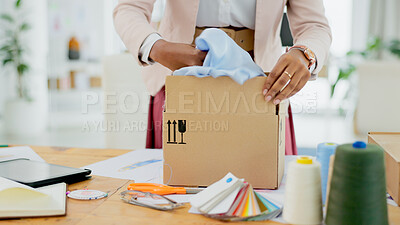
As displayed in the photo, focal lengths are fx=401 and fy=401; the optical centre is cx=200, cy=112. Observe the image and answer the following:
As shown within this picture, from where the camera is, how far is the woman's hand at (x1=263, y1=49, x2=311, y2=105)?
841 mm

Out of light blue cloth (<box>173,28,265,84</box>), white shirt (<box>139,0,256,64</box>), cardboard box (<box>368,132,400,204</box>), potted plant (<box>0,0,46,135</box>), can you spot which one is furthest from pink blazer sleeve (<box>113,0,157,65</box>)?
potted plant (<box>0,0,46,135</box>)

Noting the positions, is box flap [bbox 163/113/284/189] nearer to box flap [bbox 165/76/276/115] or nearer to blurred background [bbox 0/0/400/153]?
box flap [bbox 165/76/276/115]

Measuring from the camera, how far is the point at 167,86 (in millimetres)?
878

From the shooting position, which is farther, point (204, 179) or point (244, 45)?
point (244, 45)

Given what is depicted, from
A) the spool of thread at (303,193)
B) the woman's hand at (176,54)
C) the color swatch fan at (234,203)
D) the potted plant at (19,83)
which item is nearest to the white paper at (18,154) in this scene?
the woman's hand at (176,54)

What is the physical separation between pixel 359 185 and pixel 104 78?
130 cm

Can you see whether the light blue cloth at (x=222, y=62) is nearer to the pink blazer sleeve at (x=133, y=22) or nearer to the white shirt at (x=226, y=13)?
the pink blazer sleeve at (x=133, y=22)

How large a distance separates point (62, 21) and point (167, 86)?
5.52 meters

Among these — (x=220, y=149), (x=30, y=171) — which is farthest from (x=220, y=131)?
(x=30, y=171)

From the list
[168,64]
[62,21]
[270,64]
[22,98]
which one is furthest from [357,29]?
[168,64]

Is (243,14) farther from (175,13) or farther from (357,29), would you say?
(357,29)

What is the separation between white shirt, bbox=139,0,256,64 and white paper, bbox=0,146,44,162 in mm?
657

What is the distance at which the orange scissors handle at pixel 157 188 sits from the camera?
84cm

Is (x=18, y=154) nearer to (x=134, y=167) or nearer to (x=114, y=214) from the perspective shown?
(x=134, y=167)
